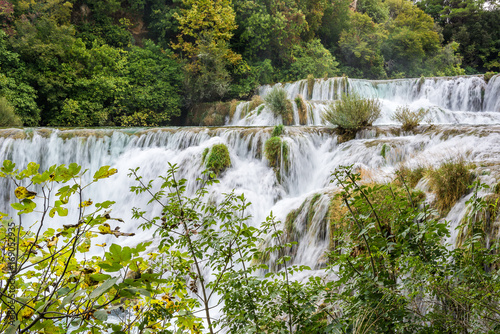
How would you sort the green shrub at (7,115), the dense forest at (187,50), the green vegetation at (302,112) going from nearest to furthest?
1. the green shrub at (7,115)
2. the green vegetation at (302,112)
3. the dense forest at (187,50)

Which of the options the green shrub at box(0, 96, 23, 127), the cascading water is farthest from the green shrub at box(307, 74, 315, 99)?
the green shrub at box(0, 96, 23, 127)

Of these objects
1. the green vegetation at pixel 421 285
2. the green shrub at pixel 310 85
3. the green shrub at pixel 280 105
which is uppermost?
the green shrub at pixel 310 85

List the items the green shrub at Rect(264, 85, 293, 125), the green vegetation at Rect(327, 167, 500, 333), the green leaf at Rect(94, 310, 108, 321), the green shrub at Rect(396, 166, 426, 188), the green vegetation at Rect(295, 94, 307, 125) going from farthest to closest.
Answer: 1. the green vegetation at Rect(295, 94, 307, 125)
2. the green shrub at Rect(264, 85, 293, 125)
3. the green shrub at Rect(396, 166, 426, 188)
4. the green vegetation at Rect(327, 167, 500, 333)
5. the green leaf at Rect(94, 310, 108, 321)

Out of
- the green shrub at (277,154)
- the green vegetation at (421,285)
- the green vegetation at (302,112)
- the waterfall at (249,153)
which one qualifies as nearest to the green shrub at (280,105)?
the green vegetation at (302,112)

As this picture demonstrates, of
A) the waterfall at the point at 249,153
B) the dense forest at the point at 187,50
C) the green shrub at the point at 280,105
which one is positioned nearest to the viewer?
the waterfall at the point at 249,153

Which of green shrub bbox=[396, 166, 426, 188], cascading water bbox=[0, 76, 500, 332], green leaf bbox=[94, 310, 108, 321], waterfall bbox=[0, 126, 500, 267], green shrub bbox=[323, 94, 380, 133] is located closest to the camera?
green leaf bbox=[94, 310, 108, 321]

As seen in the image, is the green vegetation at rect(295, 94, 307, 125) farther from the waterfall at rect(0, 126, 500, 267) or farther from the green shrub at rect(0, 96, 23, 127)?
the green shrub at rect(0, 96, 23, 127)

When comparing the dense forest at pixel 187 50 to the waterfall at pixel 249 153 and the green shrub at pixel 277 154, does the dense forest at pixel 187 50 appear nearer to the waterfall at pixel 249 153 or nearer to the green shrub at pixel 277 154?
the waterfall at pixel 249 153

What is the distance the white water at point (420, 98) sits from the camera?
11766mm

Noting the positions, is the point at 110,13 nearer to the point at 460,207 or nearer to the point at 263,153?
the point at 263,153

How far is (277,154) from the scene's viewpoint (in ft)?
26.9

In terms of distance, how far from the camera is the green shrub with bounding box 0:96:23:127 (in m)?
11.2

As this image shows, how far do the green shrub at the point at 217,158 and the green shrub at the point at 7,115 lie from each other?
8158mm

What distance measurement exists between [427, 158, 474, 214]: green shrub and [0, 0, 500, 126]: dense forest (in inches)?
531
